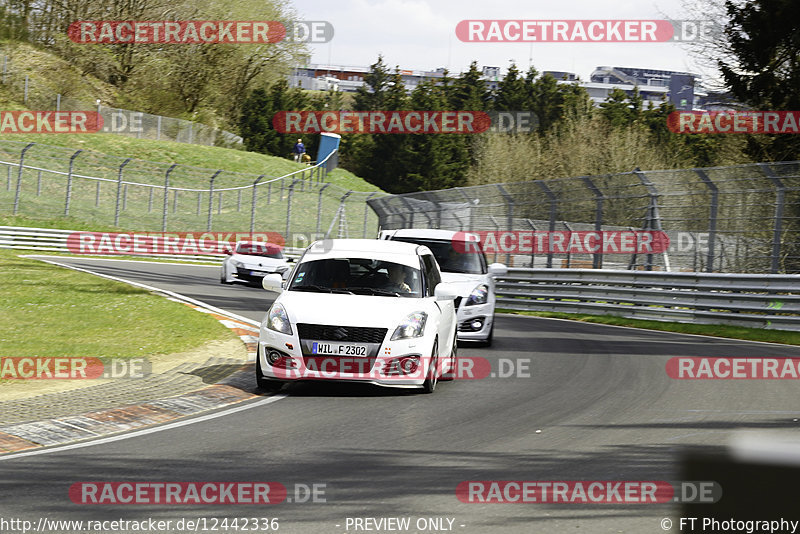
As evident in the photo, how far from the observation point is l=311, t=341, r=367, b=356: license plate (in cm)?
972

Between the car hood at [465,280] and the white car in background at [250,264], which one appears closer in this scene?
the car hood at [465,280]

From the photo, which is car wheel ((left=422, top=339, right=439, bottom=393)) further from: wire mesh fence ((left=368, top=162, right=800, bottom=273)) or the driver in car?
wire mesh fence ((left=368, top=162, right=800, bottom=273))

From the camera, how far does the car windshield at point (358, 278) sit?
10711 millimetres

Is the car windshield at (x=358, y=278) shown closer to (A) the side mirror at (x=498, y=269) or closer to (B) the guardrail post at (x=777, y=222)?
(A) the side mirror at (x=498, y=269)

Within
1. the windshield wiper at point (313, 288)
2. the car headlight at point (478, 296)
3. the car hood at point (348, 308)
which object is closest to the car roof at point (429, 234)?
the car headlight at point (478, 296)

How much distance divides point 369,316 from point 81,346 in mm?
4831

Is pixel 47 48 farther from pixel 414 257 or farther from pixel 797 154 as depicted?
pixel 414 257

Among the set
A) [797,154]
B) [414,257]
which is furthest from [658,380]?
[797,154]

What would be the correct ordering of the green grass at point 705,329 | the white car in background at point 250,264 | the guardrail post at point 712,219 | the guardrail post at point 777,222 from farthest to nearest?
the white car in background at point 250,264 < the guardrail post at point 712,219 < the guardrail post at point 777,222 < the green grass at point 705,329

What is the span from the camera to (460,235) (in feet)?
52.1

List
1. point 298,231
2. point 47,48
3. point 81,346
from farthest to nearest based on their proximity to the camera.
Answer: point 47,48 < point 298,231 < point 81,346

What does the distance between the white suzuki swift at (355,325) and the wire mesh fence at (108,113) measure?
49.7 metres

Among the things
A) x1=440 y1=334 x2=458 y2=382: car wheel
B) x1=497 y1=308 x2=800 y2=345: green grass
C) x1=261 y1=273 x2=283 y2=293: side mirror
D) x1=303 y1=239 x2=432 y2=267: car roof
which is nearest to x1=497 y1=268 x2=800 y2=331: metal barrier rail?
x1=497 y1=308 x2=800 y2=345: green grass

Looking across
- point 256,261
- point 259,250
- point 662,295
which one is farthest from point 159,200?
point 662,295
